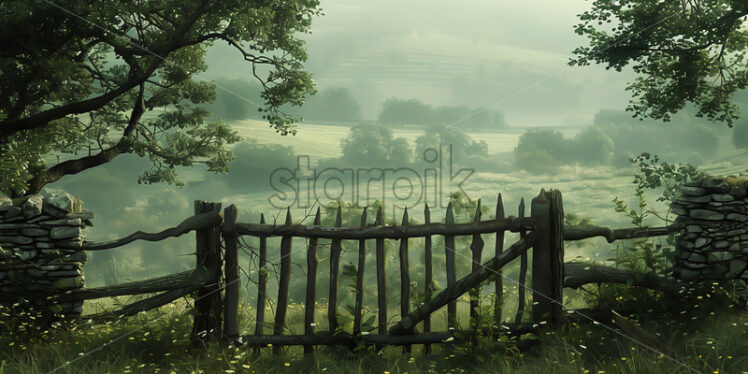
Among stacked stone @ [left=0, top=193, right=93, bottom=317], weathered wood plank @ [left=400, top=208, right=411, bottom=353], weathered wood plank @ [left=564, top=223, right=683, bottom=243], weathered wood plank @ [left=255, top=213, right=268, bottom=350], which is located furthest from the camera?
stacked stone @ [left=0, top=193, right=93, bottom=317]

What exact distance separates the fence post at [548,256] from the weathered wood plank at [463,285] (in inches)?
6.7

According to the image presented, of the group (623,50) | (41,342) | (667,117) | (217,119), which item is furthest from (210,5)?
(667,117)

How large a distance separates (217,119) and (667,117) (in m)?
10.1

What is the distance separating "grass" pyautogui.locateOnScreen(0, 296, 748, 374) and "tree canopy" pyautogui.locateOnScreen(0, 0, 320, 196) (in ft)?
15.6

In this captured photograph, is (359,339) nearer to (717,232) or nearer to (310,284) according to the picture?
(310,284)

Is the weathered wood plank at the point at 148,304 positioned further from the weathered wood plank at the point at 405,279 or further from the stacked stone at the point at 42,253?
the weathered wood plank at the point at 405,279

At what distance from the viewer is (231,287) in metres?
6.02

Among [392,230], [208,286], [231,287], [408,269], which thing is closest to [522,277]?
[408,269]

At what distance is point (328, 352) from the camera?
5855 mm

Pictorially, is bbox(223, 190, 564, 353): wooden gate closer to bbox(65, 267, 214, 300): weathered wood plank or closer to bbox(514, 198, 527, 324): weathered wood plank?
bbox(514, 198, 527, 324): weathered wood plank

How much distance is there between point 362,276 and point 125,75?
31.2 feet

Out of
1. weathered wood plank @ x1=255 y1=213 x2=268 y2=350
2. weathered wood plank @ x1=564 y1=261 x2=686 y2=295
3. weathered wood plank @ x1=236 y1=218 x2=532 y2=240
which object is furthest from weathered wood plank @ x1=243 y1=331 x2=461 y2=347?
weathered wood plank @ x1=564 y1=261 x2=686 y2=295

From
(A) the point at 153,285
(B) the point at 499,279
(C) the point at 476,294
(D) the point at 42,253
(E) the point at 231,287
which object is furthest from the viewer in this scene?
(D) the point at 42,253

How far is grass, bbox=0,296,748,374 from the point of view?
207 inches
